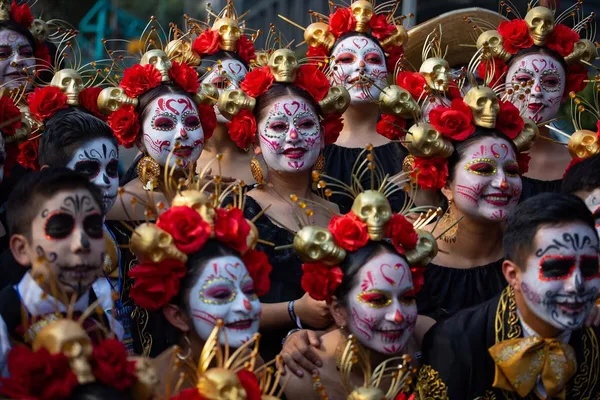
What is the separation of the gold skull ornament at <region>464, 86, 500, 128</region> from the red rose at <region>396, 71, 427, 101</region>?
0.65 metres

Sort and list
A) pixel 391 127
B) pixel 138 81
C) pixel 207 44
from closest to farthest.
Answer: pixel 138 81, pixel 391 127, pixel 207 44

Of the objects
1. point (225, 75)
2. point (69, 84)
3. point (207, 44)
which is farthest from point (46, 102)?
point (207, 44)

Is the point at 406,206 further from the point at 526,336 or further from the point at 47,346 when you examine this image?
the point at 47,346

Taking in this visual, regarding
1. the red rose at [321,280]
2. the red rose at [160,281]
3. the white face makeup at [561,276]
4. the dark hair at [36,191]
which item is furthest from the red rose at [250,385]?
the white face makeup at [561,276]

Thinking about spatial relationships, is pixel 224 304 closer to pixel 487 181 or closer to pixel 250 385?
pixel 250 385

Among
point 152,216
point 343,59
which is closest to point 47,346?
point 152,216

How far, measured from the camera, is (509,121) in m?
7.11

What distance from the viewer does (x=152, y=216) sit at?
5871mm

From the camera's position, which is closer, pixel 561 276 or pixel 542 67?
pixel 561 276

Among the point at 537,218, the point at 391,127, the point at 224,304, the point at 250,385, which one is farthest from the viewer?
the point at 391,127

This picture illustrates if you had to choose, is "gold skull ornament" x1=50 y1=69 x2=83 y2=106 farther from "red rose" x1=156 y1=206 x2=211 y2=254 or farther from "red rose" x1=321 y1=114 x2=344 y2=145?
"red rose" x1=156 y1=206 x2=211 y2=254

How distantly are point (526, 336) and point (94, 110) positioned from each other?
255cm

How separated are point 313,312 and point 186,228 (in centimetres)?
94

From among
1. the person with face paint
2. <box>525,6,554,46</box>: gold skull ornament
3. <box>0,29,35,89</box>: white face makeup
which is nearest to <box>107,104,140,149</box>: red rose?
<box>0,29,35,89</box>: white face makeup
